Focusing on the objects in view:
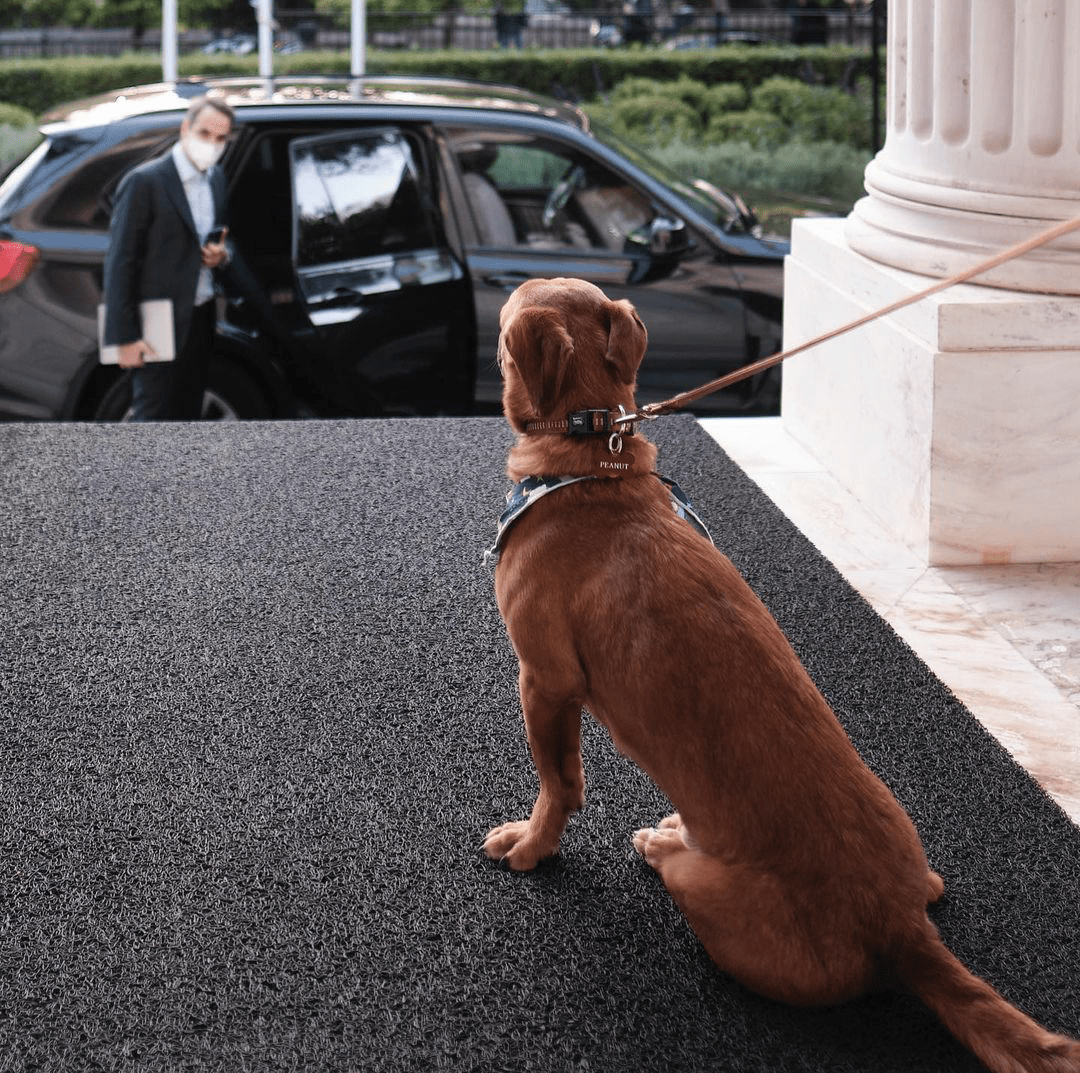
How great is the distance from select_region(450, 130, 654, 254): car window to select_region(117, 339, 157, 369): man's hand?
161cm

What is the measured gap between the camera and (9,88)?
55.8ft

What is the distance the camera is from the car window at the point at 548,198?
6605 millimetres

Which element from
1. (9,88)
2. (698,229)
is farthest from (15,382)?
(9,88)

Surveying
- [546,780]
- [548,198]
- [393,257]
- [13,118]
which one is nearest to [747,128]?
[13,118]

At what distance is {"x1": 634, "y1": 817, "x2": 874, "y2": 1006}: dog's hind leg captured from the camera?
216 cm

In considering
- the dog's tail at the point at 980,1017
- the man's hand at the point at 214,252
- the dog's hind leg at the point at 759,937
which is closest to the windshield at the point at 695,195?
the man's hand at the point at 214,252

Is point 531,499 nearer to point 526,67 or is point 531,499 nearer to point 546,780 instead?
point 546,780

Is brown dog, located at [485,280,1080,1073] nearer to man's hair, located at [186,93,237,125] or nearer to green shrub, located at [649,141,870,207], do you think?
man's hair, located at [186,93,237,125]

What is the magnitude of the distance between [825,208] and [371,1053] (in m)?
6.38

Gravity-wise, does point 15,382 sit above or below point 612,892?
above

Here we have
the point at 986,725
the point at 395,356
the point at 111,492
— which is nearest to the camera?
the point at 986,725

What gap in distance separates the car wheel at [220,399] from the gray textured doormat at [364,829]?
79.0 inches

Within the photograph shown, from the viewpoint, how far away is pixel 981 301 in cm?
403

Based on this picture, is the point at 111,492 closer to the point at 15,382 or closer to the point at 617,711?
the point at 15,382
